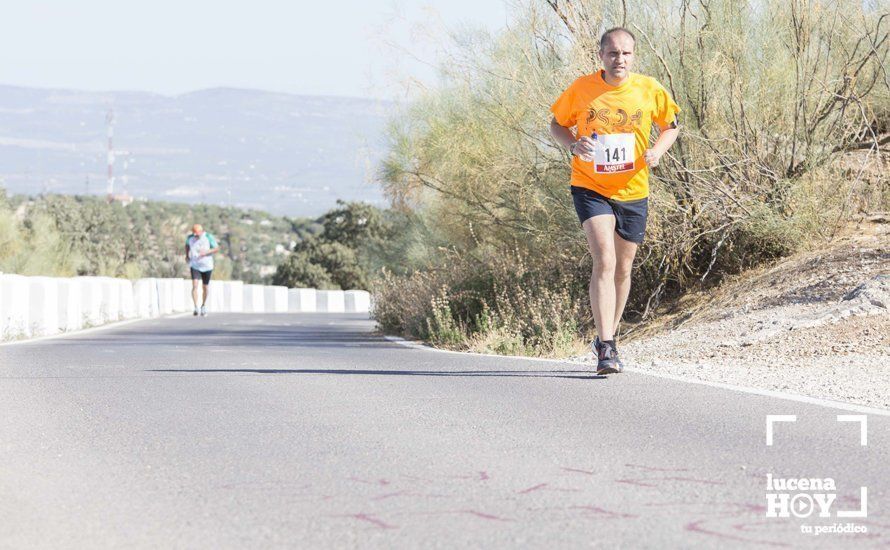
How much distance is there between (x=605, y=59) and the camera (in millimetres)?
10258

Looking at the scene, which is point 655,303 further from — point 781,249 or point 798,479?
point 798,479

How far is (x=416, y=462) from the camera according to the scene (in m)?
6.76

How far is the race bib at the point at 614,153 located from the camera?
10.2m

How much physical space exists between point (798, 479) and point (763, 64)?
10.9 meters

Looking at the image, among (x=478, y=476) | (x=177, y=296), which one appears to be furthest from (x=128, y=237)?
(x=478, y=476)

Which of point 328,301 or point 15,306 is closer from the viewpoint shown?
point 15,306

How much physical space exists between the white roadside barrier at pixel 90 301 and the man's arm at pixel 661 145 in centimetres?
1138

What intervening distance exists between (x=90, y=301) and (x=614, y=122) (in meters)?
Result: 18.6

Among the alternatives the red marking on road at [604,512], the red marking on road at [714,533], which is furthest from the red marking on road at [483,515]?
the red marking on road at [714,533]

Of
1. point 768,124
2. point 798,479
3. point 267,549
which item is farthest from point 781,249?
point 267,549

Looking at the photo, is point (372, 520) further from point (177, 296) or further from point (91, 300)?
point (177, 296)

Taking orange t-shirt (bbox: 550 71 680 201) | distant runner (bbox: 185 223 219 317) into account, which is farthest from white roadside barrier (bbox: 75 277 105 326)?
orange t-shirt (bbox: 550 71 680 201)

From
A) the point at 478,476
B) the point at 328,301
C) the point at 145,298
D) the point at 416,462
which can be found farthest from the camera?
the point at 328,301

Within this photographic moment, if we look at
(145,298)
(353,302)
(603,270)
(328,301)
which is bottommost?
(353,302)
